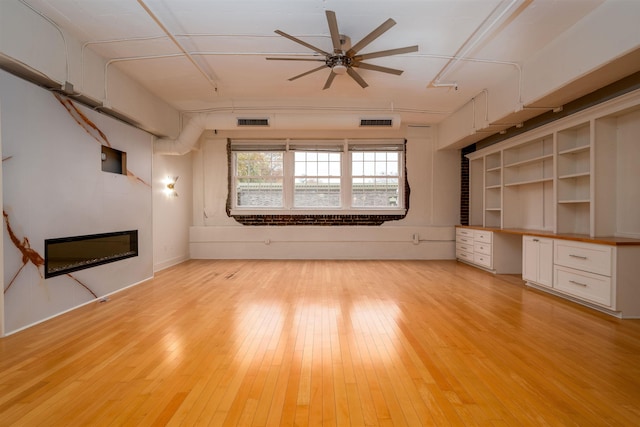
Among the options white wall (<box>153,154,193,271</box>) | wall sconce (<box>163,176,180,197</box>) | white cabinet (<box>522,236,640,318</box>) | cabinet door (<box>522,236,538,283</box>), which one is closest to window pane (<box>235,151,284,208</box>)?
white wall (<box>153,154,193,271</box>)

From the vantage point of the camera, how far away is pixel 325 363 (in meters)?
2.34

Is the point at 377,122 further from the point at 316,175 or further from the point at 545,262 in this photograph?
the point at 545,262

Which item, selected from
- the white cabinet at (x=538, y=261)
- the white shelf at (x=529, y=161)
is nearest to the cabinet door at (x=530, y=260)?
the white cabinet at (x=538, y=261)

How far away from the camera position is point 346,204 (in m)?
7.55

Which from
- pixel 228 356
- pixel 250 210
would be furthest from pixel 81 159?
→ pixel 250 210

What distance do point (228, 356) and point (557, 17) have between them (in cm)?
455

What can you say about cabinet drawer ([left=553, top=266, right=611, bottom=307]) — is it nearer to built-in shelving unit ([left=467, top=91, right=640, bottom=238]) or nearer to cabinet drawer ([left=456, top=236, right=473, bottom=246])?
built-in shelving unit ([left=467, top=91, right=640, bottom=238])

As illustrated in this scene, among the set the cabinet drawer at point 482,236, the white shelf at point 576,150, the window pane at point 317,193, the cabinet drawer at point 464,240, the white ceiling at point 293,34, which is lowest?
the cabinet drawer at point 464,240

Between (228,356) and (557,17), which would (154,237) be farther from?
(557,17)

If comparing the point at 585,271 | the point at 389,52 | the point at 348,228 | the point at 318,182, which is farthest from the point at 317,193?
the point at 585,271

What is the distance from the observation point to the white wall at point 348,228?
7352 mm

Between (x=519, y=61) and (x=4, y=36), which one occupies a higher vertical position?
(x=519, y=61)

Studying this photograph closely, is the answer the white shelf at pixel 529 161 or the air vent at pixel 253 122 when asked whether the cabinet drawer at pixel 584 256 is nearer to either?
the white shelf at pixel 529 161

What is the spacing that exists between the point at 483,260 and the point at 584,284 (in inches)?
92.2
